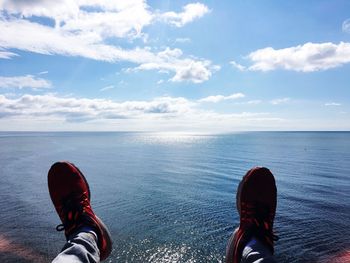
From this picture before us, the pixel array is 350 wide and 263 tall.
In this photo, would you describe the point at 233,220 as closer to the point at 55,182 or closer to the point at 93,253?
the point at 55,182

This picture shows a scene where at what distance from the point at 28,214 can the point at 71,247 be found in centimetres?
1248

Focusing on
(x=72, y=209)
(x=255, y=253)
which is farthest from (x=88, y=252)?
(x=255, y=253)

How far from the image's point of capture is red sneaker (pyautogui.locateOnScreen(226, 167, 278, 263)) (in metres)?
3.45

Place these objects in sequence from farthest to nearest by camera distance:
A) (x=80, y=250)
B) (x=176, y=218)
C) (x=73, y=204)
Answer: (x=176, y=218) < (x=73, y=204) < (x=80, y=250)

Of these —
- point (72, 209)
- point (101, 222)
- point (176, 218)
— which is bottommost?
point (176, 218)

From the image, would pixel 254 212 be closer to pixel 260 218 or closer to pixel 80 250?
pixel 260 218

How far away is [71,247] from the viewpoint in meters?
2.89

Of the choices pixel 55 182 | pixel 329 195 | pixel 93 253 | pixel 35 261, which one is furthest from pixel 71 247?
pixel 329 195

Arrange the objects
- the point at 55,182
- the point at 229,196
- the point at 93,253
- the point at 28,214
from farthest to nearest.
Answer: the point at 229,196
the point at 28,214
the point at 55,182
the point at 93,253

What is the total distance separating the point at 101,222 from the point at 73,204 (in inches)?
28.2

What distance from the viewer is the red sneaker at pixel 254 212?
345 centimetres

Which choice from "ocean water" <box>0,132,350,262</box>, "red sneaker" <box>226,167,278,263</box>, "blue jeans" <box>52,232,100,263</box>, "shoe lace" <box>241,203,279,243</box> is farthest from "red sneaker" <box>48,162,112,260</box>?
"ocean water" <box>0,132,350,262</box>

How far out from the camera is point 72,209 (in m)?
4.25

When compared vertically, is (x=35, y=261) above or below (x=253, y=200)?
below
